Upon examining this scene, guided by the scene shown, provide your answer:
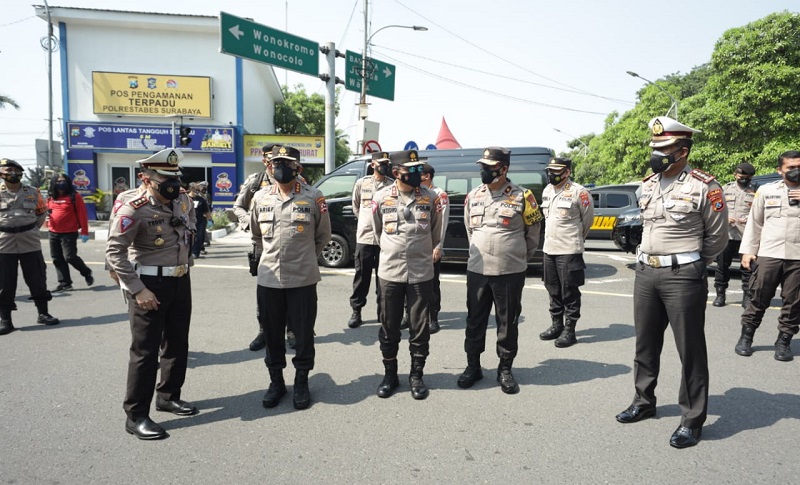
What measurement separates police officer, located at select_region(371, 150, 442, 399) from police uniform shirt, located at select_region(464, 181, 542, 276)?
44 cm

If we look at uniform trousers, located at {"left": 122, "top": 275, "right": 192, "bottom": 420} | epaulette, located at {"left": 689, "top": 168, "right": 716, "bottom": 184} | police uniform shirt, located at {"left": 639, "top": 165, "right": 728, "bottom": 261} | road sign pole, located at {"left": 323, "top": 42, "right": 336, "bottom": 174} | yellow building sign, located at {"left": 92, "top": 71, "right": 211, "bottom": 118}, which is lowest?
uniform trousers, located at {"left": 122, "top": 275, "right": 192, "bottom": 420}

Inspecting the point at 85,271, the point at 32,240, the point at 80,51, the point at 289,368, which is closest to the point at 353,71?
the point at 85,271

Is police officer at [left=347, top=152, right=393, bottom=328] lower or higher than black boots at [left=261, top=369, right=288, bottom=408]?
higher

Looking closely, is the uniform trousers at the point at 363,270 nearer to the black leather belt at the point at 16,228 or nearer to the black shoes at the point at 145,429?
the black shoes at the point at 145,429

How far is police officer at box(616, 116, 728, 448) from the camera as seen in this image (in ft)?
11.2

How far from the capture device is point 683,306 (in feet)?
11.2

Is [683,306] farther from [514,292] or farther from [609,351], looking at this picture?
[609,351]

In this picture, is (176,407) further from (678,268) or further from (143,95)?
(143,95)

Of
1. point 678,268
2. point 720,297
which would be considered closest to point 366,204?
point 678,268

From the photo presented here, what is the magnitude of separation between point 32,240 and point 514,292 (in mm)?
5691

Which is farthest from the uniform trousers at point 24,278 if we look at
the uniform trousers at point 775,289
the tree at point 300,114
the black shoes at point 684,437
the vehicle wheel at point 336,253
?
the tree at point 300,114

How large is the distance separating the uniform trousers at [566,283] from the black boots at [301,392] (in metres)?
3.02

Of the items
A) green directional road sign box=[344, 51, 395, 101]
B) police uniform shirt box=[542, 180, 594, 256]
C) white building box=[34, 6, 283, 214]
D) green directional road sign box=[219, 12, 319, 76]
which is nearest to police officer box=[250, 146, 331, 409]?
police uniform shirt box=[542, 180, 594, 256]

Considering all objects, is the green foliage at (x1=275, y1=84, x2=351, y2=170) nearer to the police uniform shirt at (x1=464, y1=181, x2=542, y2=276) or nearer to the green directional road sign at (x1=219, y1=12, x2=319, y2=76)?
the green directional road sign at (x1=219, y1=12, x2=319, y2=76)
